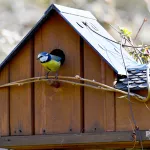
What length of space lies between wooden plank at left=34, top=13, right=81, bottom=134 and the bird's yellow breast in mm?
59

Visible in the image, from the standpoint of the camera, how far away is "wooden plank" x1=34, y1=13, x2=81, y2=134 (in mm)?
4590

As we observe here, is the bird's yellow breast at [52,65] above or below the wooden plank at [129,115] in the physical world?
above

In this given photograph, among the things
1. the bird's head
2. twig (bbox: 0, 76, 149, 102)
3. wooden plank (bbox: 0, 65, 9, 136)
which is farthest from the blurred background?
the bird's head

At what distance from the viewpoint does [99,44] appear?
15.0ft

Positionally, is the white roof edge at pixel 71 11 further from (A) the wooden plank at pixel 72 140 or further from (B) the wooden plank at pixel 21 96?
(A) the wooden plank at pixel 72 140

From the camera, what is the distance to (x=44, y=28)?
4.72 metres

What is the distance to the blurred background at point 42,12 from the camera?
8.59m

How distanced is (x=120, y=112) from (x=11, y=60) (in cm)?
68

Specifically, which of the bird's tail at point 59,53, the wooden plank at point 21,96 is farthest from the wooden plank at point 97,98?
the wooden plank at point 21,96

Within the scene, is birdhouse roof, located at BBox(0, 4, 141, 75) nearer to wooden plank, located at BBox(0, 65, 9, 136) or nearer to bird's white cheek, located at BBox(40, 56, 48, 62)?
wooden plank, located at BBox(0, 65, 9, 136)

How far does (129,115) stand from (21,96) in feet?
2.03

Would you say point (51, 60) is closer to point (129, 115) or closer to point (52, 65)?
point (52, 65)

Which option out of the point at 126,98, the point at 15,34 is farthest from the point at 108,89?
the point at 15,34

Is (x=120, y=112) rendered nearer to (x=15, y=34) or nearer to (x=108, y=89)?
(x=108, y=89)
